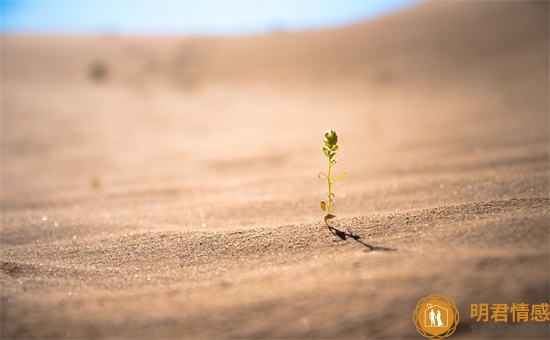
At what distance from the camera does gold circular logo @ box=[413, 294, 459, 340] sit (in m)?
1.09

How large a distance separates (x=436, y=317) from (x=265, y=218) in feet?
4.41

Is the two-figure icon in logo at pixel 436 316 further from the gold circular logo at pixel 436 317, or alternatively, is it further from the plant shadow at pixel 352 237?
the plant shadow at pixel 352 237

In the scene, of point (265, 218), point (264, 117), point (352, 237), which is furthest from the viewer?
point (264, 117)

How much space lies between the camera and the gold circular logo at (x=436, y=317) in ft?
3.59

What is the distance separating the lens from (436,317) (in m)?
1.09

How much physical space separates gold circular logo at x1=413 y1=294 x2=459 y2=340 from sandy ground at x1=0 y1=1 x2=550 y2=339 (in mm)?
29

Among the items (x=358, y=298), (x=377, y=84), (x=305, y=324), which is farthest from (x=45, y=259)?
(x=377, y=84)

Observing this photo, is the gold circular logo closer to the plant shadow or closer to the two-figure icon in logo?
the two-figure icon in logo

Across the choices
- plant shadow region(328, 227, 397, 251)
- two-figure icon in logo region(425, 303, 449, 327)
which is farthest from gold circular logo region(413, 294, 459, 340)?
plant shadow region(328, 227, 397, 251)

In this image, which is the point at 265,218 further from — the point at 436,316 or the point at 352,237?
the point at 436,316

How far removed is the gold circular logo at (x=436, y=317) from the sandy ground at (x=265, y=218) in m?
0.03

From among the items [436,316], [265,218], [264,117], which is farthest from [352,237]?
[264,117]

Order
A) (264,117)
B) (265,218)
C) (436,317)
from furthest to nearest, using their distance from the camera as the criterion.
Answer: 1. (264,117)
2. (265,218)
3. (436,317)

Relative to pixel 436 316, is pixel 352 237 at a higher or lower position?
higher
